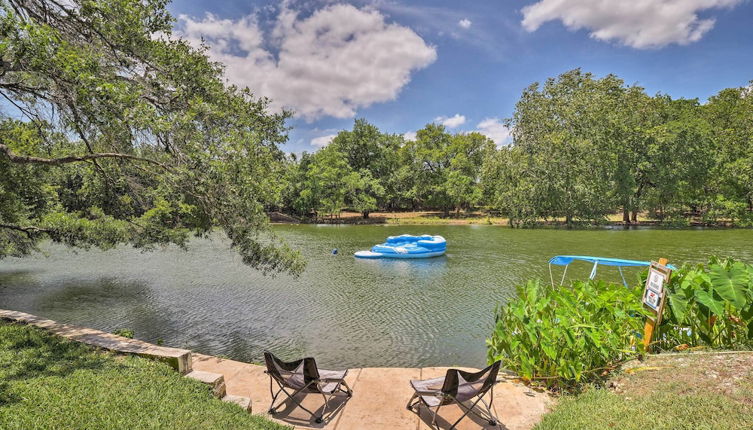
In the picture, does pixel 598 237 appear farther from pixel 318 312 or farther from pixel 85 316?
pixel 85 316

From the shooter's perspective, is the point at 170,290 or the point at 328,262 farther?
the point at 328,262

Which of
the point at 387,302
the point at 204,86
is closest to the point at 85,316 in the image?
the point at 204,86

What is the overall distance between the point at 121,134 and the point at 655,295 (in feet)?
31.3

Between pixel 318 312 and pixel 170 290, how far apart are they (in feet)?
23.6

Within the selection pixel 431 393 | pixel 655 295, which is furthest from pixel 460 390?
pixel 655 295

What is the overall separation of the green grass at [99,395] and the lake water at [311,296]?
451 cm

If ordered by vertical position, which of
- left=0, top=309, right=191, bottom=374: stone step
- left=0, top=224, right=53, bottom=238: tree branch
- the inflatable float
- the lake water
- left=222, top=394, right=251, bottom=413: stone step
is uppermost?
left=0, top=224, right=53, bottom=238: tree branch

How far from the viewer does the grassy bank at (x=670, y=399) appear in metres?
4.36

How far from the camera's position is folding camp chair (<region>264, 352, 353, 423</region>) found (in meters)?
5.35

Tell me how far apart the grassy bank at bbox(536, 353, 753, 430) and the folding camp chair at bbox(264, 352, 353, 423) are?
277cm

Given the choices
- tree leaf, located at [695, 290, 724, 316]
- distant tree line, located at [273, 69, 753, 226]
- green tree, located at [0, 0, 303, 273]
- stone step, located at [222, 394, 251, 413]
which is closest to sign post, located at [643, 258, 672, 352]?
tree leaf, located at [695, 290, 724, 316]

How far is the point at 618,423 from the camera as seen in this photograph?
448 cm

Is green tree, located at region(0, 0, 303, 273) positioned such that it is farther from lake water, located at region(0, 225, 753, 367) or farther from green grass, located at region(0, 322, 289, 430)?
green grass, located at region(0, 322, 289, 430)

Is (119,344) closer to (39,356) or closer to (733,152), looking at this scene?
(39,356)
